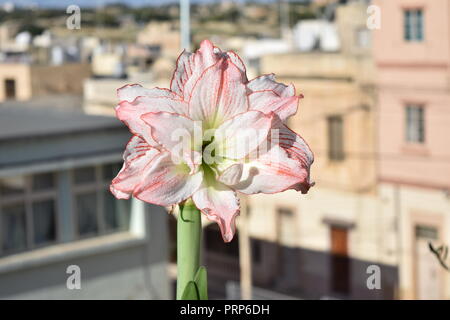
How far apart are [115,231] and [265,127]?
7.79 m

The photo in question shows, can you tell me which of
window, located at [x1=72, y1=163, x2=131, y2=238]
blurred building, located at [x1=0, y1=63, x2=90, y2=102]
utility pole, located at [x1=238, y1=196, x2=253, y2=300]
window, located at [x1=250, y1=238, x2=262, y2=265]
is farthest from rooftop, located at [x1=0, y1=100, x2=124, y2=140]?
blurred building, located at [x1=0, y1=63, x2=90, y2=102]

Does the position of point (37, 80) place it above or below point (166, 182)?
above

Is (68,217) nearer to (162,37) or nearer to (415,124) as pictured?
(415,124)

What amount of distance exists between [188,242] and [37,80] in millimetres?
15196

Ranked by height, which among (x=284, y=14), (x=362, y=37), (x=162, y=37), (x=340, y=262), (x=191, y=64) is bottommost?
(x=340, y=262)

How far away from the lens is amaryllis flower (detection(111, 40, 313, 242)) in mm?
485

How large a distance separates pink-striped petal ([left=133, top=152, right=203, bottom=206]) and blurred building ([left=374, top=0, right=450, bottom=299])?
1001 cm

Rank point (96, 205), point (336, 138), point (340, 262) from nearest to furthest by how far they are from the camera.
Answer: point (96, 205) < point (336, 138) < point (340, 262)

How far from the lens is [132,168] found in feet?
1.61

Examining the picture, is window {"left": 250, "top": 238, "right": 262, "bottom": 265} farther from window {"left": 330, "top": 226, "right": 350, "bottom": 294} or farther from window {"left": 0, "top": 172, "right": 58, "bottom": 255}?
window {"left": 0, "top": 172, "right": 58, "bottom": 255}

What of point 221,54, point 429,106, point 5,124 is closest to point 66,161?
point 5,124

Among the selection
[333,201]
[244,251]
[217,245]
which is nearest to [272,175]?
[333,201]

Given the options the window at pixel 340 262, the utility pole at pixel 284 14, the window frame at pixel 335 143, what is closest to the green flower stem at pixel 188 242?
the window frame at pixel 335 143

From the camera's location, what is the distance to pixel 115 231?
26.8 ft
